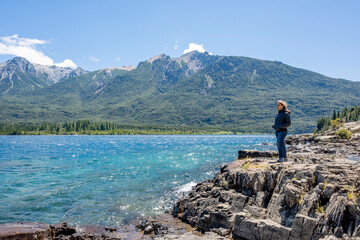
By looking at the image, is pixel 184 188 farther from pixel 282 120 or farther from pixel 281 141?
pixel 282 120

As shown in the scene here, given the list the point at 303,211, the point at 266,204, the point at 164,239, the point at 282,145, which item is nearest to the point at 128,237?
the point at 164,239

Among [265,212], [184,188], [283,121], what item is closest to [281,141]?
[283,121]

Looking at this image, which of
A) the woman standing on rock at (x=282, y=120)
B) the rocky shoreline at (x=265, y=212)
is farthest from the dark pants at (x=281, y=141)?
the rocky shoreline at (x=265, y=212)

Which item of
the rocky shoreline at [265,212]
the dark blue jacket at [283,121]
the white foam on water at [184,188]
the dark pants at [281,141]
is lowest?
the white foam on water at [184,188]

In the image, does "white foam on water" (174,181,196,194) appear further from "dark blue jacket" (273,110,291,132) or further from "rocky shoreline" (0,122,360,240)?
"dark blue jacket" (273,110,291,132)

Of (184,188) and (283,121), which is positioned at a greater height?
(283,121)

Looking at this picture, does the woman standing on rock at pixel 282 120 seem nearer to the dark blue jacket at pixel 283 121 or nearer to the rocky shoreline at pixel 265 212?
the dark blue jacket at pixel 283 121

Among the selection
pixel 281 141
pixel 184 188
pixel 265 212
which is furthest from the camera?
pixel 184 188

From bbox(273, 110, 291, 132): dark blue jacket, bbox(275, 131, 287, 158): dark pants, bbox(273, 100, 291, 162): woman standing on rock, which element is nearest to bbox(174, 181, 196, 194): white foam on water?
bbox(275, 131, 287, 158): dark pants

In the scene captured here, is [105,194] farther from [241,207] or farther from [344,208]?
[344,208]

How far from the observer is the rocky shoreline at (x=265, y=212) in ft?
33.6

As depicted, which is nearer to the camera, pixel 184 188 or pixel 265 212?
pixel 265 212

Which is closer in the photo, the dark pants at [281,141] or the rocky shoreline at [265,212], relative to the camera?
the rocky shoreline at [265,212]

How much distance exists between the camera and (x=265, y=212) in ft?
42.0
